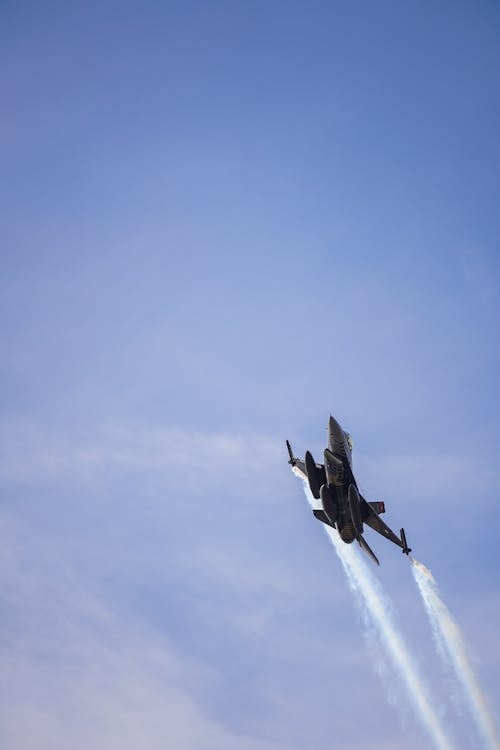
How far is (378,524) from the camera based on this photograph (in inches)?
4338

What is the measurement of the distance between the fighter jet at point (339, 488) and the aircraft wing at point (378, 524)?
2015 millimetres

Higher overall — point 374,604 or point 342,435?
point 342,435

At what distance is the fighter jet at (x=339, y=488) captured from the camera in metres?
100

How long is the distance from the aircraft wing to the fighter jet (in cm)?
201

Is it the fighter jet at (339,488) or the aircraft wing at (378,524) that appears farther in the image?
the aircraft wing at (378,524)

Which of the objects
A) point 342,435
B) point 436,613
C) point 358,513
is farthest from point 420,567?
point 342,435

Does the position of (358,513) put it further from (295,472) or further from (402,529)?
(295,472)

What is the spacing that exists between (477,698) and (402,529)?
2586cm

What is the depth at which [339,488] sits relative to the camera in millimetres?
102062

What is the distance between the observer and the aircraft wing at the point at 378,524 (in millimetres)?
107688

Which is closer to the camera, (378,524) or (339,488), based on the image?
(339,488)

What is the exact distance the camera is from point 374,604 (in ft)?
388

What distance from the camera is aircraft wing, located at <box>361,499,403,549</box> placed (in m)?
108

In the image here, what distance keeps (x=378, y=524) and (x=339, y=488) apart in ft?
39.9
